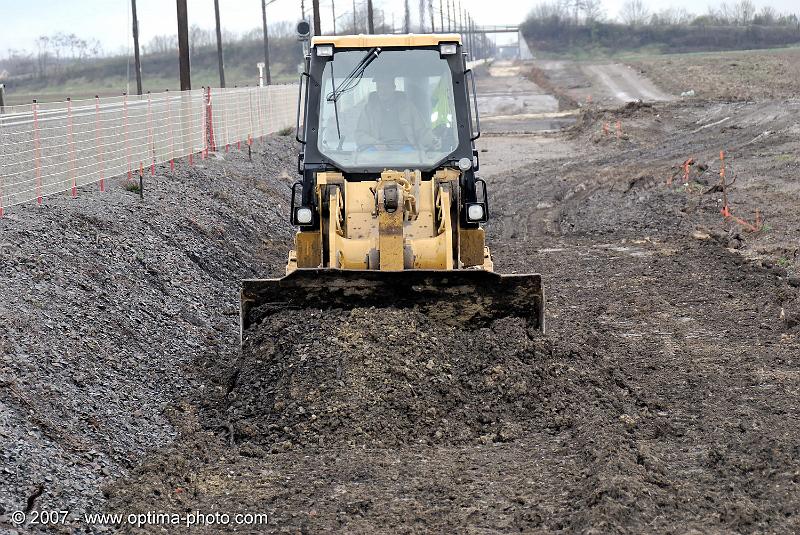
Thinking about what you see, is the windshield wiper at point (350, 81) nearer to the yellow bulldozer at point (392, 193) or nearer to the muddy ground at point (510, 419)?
the yellow bulldozer at point (392, 193)

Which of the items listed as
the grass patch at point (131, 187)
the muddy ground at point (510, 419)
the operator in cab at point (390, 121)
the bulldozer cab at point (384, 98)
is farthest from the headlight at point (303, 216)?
the grass patch at point (131, 187)

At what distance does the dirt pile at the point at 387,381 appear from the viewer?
770cm

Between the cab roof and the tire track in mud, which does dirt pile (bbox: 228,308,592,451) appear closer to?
the tire track in mud

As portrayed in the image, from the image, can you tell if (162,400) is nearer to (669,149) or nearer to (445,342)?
(445,342)

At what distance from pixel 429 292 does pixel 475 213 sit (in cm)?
130

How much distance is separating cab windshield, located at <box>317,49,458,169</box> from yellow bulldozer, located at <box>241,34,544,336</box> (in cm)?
1

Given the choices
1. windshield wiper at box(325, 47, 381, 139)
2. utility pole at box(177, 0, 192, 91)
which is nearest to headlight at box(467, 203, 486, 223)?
windshield wiper at box(325, 47, 381, 139)

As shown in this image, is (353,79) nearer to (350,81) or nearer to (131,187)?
(350,81)

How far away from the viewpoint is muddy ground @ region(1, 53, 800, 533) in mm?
6195

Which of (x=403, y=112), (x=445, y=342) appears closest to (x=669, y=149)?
(x=403, y=112)

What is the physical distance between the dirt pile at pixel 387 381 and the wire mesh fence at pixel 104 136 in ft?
18.3

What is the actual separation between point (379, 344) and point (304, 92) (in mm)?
3312

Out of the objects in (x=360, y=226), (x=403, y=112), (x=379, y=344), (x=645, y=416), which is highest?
(x=403, y=112)

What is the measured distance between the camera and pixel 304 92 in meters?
10.6
